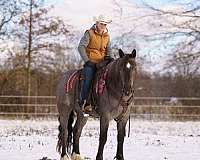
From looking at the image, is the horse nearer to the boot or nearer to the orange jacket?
the boot

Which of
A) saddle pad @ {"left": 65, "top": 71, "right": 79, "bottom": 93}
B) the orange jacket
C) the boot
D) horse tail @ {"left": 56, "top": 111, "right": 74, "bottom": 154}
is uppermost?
the orange jacket

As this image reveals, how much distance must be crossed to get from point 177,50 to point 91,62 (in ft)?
32.7

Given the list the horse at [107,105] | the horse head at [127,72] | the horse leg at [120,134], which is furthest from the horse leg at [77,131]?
the horse head at [127,72]

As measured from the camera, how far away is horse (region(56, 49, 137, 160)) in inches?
277

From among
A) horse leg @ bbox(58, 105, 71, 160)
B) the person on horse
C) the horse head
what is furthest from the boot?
the horse head

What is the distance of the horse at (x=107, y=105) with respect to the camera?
7035 millimetres

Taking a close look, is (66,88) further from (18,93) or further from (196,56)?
(18,93)

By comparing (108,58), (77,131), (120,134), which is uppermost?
(108,58)

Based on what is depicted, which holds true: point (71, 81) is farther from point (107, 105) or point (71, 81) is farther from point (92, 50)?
point (107, 105)

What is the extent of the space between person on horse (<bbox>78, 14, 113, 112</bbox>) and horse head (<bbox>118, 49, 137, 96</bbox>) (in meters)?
0.95

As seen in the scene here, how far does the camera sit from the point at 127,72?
6930mm

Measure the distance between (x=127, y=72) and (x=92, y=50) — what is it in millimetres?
1482

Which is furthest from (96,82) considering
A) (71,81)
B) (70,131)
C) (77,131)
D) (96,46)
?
(70,131)

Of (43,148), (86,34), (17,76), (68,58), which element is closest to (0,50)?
(17,76)
